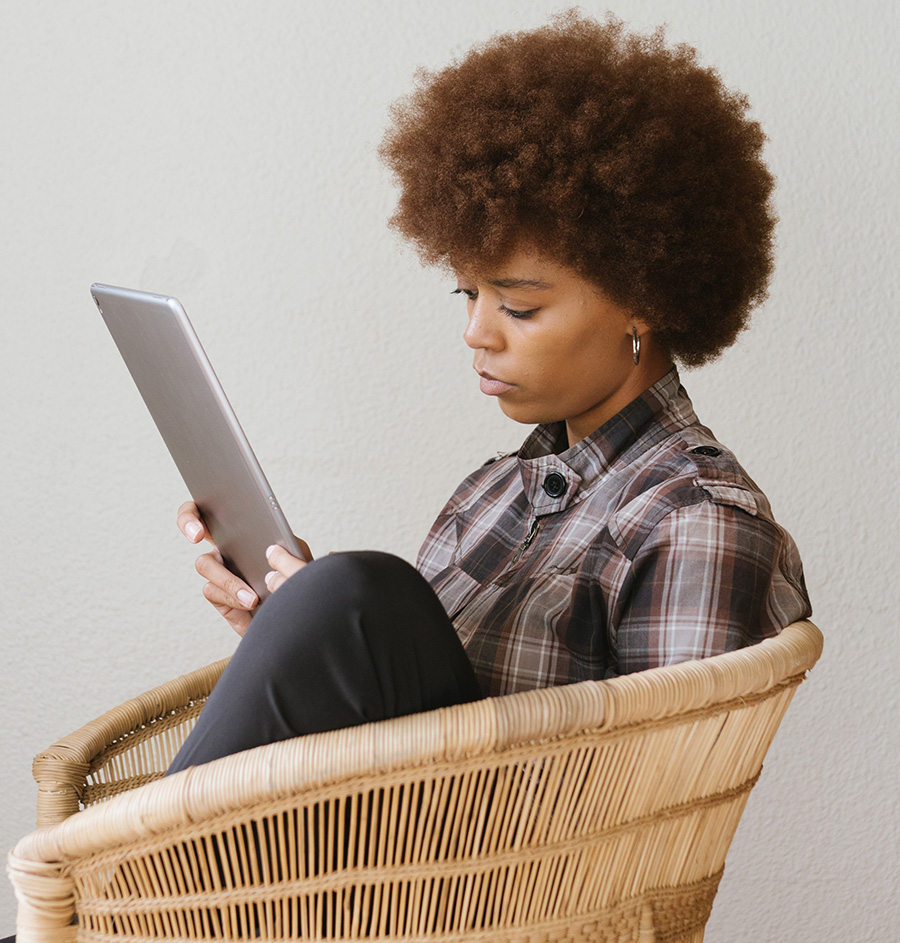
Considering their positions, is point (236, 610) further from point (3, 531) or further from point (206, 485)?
point (3, 531)

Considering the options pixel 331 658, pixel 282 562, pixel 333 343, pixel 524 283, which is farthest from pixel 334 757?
pixel 333 343

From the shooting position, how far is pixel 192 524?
101 centimetres

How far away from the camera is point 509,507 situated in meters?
1.08

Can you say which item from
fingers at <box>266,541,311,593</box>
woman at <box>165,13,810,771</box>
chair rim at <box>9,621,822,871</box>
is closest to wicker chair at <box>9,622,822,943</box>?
chair rim at <box>9,621,822,871</box>

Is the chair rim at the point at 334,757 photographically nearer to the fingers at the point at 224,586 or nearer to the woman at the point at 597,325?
the woman at the point at 597,325

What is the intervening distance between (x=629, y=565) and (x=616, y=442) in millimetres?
184

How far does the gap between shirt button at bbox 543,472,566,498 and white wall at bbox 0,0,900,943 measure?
0.49 m

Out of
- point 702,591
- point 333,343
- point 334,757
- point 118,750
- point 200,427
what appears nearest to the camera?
point 334,757

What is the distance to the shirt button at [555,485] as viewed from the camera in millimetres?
970

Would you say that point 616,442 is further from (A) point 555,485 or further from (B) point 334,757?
(B) point 334,757

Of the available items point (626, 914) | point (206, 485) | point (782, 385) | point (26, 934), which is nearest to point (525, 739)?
point (626, 914)

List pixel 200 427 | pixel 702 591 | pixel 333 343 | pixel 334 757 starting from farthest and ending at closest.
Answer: pixel 333 343
pixel 200 427
pixel 702 591
pixel 334 757

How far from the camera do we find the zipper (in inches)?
38.6

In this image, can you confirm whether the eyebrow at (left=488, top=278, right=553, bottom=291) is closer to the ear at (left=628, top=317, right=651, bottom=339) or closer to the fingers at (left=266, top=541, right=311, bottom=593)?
the ear at (left=628, top=317, right=651, bottom=339)
